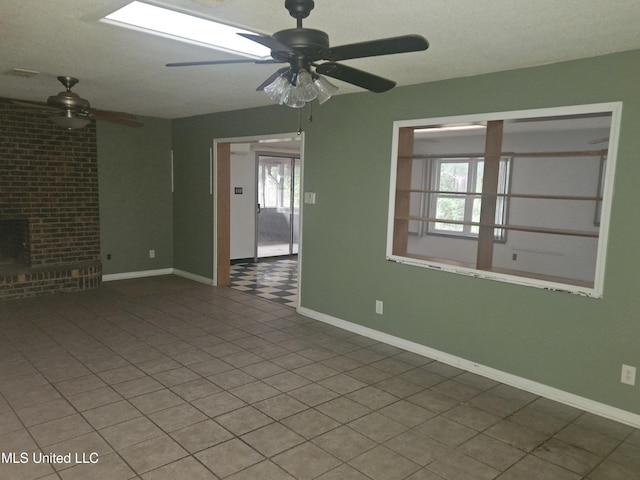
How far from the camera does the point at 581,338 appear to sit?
2930mm

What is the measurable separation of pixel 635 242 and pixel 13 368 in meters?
4.21

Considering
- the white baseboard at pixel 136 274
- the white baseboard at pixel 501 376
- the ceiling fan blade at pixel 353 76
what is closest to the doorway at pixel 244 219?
the white baseboard at pixel 136 274

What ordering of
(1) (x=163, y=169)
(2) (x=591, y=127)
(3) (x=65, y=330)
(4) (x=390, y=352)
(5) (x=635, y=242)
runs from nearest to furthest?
(5) (x=635, y=242)
(4) (x=390, y=352)
(3) (x=65, y=330)
(2) (x=591, y=127)
(1) (x=163, y=169)

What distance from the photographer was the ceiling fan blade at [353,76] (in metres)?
2.01

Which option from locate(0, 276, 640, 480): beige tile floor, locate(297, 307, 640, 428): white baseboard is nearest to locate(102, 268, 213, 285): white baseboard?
locate(0, 276, 640, 480): beige tile floor

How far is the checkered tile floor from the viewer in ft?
18.5

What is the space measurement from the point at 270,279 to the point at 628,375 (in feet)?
15.0

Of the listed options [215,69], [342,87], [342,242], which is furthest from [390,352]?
[215,69]

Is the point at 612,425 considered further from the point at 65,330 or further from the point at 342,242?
the point at 65,330

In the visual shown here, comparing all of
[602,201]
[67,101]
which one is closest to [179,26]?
[67,101]

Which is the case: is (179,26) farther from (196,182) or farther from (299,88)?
(196,182)

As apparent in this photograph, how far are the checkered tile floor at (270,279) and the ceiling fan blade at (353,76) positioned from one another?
10.8ft

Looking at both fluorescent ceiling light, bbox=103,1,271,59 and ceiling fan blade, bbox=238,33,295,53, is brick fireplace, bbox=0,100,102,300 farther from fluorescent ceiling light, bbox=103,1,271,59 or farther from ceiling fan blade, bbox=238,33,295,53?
ceiling fan blade, bbox=238,33,295,53

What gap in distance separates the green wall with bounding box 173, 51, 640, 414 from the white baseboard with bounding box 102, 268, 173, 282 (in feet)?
7.91
